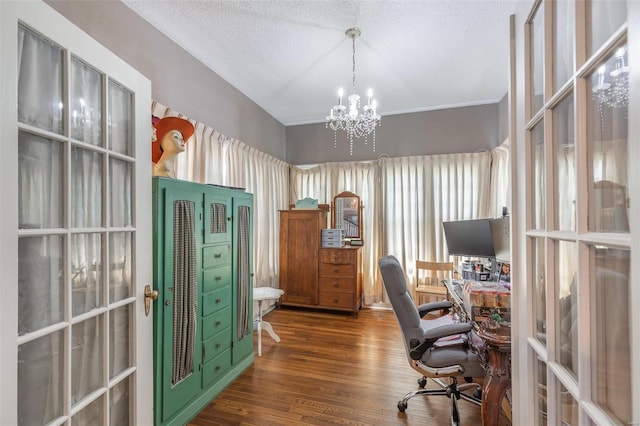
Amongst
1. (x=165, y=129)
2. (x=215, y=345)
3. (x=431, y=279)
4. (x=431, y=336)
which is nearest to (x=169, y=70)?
(x=165, y=129)

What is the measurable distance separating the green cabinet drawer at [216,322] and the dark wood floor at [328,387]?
0.48 metres

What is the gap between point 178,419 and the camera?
72.3 inches

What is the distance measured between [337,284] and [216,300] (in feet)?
6.97

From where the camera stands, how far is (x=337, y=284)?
13.3 ft

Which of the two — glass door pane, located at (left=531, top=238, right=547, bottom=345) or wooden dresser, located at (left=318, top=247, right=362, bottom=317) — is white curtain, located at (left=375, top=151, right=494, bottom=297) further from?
glass door pane, located at (left=531, top=238, right=547, bottom=345)

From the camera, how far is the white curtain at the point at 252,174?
9.10 ft

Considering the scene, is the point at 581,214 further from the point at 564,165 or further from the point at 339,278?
the point at 339,278

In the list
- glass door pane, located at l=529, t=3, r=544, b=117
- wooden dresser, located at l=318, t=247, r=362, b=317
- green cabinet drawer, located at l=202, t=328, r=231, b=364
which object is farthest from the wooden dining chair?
glass door pane, located at l=529, t=3, r=544, b=117

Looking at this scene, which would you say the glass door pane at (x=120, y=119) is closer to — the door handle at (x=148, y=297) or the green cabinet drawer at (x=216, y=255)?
the door handle at (x=148, y=297)

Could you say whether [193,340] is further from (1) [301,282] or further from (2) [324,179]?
(2) [324,179]

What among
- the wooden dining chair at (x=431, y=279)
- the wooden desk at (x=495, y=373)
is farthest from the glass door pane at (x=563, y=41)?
the wooden dining chair at (x=431, y=279)

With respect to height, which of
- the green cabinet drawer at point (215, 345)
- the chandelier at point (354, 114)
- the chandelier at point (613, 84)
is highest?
the chandelier at point (354, 114)

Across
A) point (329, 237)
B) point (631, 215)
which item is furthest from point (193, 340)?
point (329, 237)

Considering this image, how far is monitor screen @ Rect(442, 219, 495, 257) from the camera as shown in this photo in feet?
8.38
